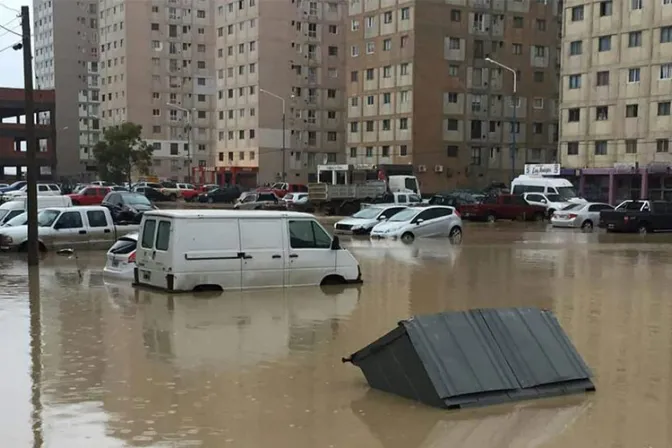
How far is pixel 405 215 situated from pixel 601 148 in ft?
115

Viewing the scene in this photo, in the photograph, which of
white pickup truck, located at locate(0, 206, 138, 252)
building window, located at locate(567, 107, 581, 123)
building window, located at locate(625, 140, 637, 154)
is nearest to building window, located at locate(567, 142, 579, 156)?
building window, located at locate(567, 107, 581, 123)

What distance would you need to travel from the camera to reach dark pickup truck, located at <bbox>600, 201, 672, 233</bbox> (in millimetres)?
37125

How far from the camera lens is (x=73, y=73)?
13212 centimetres

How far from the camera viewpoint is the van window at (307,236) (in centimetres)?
1569

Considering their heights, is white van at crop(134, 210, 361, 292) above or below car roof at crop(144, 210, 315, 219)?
below

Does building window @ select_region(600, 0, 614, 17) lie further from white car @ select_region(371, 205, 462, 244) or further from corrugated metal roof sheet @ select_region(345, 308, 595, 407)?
corrugated metal roof sheet @ select_region(345, 308, 595, 407)

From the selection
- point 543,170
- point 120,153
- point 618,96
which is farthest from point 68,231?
point 120,153

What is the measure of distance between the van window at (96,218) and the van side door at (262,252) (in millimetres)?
10381

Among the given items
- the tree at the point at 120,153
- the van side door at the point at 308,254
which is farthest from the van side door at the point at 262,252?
the tree at the point at 120,153

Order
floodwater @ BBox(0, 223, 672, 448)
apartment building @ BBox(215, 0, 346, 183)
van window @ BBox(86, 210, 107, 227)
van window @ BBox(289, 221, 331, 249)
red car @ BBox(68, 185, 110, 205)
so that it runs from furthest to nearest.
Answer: apartment building @ BBox(215, 0, 346, 183)
red car @ BBox(68, 185, 110, 205)
van window @ BBox(86, 210, 107, 227)
van window @ BBox(289, 221, 331, 249)
floodwater @ BBox(0, 223, 672, 448)

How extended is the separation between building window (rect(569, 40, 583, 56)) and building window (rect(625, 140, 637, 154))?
8.73m

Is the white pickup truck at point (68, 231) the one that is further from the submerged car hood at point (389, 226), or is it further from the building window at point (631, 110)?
the building window at point (631, 110)

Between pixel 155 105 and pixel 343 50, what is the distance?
31.0 meters

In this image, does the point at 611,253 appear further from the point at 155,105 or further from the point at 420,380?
the point at 155,105
